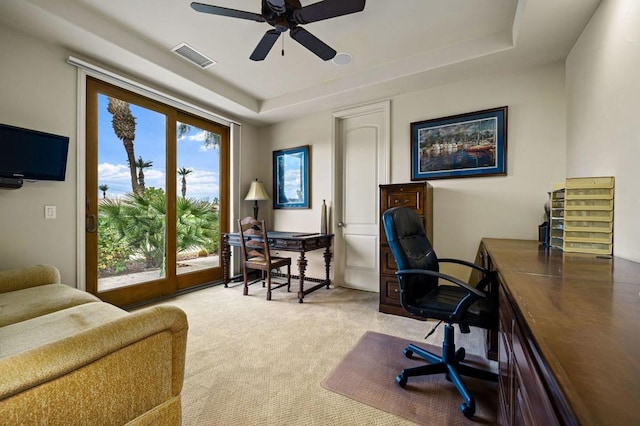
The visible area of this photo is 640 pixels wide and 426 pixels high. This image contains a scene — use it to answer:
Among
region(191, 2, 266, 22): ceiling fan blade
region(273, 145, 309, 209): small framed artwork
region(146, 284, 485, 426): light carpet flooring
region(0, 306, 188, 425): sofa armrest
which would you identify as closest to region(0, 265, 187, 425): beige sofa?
region(0, 306, 188, 425): sofa armrest

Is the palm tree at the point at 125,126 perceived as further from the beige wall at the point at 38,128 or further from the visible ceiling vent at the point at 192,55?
the visible ceiling vent at the point at 192,55

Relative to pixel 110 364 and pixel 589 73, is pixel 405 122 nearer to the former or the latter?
pixel 589 73

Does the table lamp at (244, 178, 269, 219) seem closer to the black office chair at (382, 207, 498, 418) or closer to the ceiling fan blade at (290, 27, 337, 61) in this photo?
the ceiling fan blade at (290, 27, 337, 61)

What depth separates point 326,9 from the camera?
182cm

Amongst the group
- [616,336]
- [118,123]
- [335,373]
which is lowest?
[335,373]

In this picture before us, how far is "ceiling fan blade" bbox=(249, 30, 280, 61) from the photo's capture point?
2.11m

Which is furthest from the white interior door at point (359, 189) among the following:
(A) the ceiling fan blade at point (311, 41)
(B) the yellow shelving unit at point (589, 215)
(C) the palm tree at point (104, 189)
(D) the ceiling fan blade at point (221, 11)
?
(C) the palm tree at point (104, 189)

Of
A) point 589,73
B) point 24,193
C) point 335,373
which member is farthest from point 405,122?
point 24,193

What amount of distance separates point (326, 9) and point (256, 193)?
281 centimetres

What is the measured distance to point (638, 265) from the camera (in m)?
1.29

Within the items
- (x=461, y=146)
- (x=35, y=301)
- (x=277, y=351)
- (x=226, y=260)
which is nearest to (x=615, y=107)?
(x=461, y=146)

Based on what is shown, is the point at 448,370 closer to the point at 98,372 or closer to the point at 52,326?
the point at 98,372

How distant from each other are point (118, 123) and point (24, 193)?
1.11 m

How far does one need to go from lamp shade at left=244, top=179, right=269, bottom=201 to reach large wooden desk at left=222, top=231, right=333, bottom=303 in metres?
0.66
